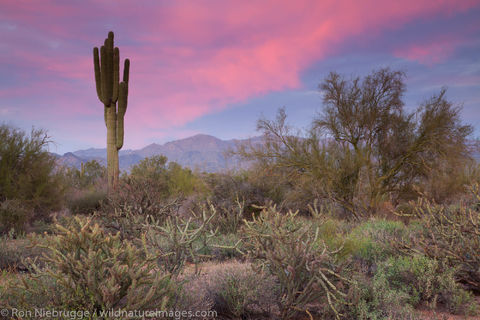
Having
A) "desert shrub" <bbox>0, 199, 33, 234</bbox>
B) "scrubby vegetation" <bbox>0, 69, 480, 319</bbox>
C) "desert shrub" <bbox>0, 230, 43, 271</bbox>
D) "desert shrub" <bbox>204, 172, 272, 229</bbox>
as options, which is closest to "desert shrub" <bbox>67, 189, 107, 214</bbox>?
"scrubby vegetation" <bbox>0, 69, 480, 319</bbox>

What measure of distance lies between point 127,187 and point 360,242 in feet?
22.6

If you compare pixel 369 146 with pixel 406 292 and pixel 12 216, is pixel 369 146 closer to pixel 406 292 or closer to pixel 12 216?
pixel 406 292

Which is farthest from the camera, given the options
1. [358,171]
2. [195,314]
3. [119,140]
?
[119,140]

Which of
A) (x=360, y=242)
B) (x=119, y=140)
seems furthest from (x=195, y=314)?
(x=119, y=140)

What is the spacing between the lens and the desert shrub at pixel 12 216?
31.3ft

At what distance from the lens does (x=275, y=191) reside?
13914 millimetres

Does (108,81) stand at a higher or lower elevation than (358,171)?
higher

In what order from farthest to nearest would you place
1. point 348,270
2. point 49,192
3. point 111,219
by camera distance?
1. point 49,192
2. point 111,219
3. point 348,270

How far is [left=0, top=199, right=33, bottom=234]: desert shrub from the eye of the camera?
9.55 meters

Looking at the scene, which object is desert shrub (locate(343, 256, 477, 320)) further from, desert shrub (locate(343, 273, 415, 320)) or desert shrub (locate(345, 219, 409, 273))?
desert shrub (locate(345, 219, 409, 273))

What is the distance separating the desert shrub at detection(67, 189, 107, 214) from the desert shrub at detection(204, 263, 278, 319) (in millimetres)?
11168

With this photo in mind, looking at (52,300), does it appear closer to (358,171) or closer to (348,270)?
(348,270)

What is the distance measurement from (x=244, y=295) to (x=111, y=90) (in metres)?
13.6

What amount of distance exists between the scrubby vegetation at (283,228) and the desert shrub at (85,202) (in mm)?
60
